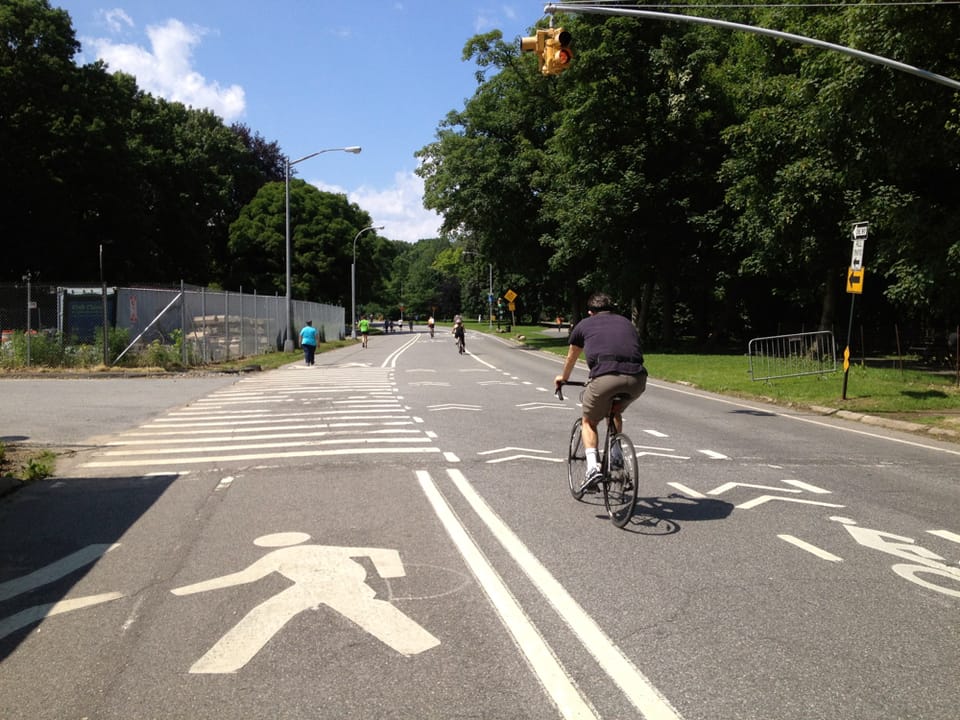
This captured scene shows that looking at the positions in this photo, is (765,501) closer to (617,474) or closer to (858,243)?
(617,474)

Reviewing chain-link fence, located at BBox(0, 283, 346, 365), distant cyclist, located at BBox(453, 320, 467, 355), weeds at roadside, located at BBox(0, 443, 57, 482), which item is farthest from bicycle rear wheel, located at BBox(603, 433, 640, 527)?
distant cyclist, located at BBox(453, 320, 467, 355)

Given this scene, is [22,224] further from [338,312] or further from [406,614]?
[406,614]

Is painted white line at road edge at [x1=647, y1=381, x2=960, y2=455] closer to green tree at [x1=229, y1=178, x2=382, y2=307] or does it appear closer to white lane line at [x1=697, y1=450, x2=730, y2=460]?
white lane line at [x1=697, y1=450, x2=730, y2=460]

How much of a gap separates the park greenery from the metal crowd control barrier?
266cm

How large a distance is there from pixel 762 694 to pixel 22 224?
1824 inches

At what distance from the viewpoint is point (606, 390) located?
650 cm

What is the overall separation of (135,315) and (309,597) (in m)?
22.0

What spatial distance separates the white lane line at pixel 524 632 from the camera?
3473 mm

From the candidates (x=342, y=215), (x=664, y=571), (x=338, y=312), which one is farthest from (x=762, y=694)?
(x=342, y=215)

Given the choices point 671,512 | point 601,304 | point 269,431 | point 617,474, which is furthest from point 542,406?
point 617,474

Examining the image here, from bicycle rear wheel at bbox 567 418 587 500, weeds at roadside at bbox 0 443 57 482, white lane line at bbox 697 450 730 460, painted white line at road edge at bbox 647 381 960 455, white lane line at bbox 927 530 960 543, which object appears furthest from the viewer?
painted white line at road edge at bbox 647 381 960 455

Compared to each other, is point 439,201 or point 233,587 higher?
point 439,201

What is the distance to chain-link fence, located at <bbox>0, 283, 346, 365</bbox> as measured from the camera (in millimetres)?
23375

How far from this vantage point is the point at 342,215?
79.4m
